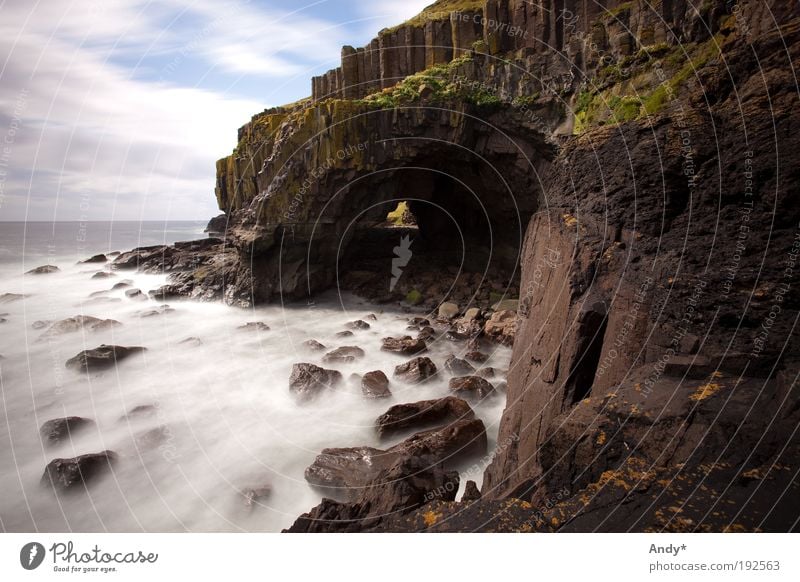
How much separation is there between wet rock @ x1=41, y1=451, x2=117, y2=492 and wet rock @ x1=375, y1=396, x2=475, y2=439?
5.51 m

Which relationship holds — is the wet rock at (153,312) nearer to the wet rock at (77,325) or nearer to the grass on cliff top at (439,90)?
the wet rock at (77,325)

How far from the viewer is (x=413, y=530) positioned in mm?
3682

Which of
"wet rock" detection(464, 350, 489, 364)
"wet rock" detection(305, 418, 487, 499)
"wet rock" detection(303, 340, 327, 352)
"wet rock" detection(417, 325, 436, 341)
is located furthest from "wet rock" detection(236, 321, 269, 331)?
"wet rock" detection(305, 418, 487, 499)

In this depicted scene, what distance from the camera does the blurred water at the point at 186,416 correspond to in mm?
7148

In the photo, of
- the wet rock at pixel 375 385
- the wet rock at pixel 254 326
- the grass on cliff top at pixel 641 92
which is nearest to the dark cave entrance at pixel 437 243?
the wet rock at pixel 254 326

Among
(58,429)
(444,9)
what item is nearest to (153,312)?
(58,429)

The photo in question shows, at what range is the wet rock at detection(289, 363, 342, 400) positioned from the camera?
11.3m

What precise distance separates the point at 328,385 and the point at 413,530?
27.1 ft

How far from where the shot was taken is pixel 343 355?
14.0 meters

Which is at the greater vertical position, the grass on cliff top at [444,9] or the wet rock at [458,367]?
the grass on cliff top at [444,9]

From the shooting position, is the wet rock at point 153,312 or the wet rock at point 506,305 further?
the wet rock at point 153,312

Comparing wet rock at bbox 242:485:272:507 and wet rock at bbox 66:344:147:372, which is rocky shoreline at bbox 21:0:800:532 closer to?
wet rock at bbox 66:344:147:372
